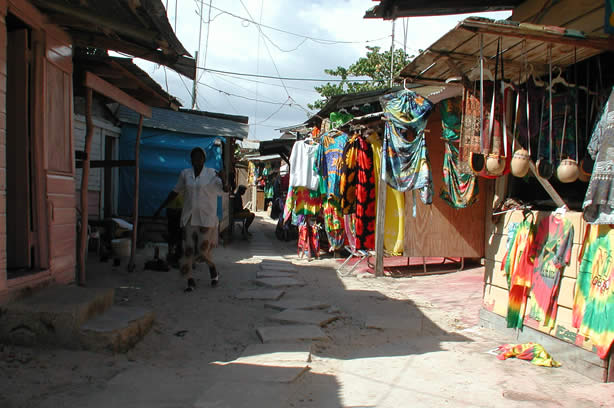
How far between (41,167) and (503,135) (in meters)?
4.28

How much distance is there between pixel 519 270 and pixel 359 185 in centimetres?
397

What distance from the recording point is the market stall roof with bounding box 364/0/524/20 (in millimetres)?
6004

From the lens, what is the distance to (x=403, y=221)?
7926 mm

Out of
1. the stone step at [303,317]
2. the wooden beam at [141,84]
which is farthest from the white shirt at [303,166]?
the stone step at [303,317]

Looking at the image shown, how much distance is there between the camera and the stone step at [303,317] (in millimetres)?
4945

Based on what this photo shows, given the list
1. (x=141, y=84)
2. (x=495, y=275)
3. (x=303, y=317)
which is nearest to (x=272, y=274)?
(x=303, y=317)

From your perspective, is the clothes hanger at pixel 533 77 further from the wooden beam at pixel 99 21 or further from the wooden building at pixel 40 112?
the wooden beam at pixel 99 21

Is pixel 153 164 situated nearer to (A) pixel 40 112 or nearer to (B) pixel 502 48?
(A) pixel 40 112

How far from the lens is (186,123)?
10820mm

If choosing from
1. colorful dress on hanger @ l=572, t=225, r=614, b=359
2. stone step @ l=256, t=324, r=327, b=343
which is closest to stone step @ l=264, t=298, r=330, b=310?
stone step @ l=256, t=324, r=327, b=343

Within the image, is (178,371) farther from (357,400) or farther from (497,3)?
(497,3)

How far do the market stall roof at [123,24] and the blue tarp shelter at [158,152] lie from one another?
5390 mm

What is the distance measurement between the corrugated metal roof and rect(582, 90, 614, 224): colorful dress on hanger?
8.32m

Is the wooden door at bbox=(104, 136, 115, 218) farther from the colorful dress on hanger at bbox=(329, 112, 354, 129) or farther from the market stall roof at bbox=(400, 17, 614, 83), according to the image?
the market stall roof at bbox=(400, 17, 614, 83)
